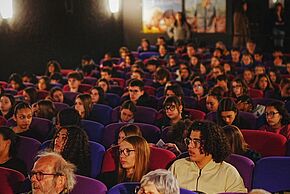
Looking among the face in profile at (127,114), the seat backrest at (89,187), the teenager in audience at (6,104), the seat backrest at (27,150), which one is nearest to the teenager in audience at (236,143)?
the seat backrest at (89,187)

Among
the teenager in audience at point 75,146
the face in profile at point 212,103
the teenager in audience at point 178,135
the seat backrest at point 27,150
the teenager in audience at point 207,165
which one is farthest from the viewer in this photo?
the face in profile at point 212,103

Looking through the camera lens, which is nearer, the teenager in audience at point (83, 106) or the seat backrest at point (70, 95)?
the teenager in audience at point (83, 106)

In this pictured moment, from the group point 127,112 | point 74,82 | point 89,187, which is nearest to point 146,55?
point 74,82

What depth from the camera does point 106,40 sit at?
15852mm

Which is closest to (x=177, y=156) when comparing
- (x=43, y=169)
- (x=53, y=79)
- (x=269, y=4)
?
(x=43, y=169)

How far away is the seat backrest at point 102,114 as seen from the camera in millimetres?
7574

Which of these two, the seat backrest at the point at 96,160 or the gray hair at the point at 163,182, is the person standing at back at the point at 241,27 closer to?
the seat backrest at the point at 96,160

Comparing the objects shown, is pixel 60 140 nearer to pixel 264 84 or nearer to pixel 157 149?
pixel 157 149

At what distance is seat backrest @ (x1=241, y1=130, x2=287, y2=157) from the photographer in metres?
5.57

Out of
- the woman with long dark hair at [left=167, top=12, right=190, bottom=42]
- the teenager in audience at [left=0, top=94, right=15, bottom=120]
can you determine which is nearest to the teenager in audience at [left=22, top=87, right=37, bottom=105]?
the teenager in audience at [left=0, top=94, right=15, bottom=120]

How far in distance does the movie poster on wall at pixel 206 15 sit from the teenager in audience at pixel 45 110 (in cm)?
1011

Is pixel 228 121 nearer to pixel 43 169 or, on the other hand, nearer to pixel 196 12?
pixel 43 169

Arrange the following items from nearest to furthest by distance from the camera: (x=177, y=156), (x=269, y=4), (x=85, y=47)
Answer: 1. (x=177, y=156)
2. (x=85, y=47)
3. (x=269, y=4)

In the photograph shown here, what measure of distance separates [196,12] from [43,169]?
13.5 meters
